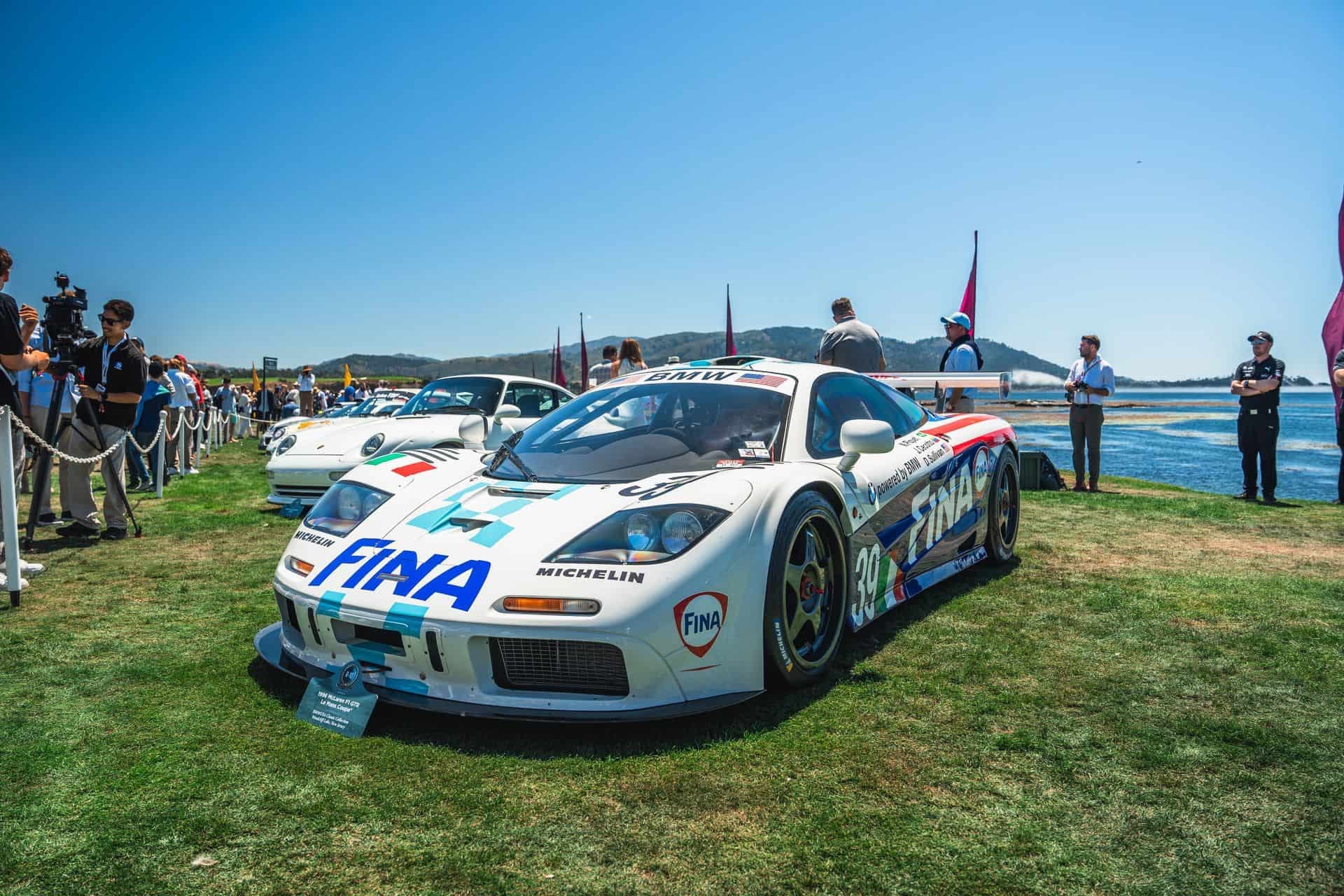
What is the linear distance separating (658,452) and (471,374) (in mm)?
6519

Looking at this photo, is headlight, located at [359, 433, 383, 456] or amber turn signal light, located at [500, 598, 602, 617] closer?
amber turn signal light, located at [500, 598, 602, 617]

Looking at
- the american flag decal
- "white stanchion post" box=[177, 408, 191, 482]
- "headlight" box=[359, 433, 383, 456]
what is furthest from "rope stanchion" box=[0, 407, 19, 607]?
"white stanchion post" box=[177, 408, 191, 482]

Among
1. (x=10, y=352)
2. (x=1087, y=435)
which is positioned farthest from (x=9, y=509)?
(x=1087, y=435)

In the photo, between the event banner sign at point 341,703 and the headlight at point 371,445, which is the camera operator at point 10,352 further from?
the headlight at point 371,445

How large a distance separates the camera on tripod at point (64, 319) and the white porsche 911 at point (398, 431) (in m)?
2.25

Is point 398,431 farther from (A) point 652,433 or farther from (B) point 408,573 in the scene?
(B) point 408,573

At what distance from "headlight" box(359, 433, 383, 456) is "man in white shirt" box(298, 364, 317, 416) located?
13.9 m

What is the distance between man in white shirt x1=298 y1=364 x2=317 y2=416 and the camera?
69.5 ft

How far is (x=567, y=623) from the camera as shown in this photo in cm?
271

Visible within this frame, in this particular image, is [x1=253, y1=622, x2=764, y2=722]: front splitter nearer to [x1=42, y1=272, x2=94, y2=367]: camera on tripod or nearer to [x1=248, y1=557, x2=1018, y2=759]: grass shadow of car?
[x1=248, y1=557, x2=1018, y2=759]: grass shadow of car

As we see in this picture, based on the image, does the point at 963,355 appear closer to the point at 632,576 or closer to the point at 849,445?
the point at 849,445

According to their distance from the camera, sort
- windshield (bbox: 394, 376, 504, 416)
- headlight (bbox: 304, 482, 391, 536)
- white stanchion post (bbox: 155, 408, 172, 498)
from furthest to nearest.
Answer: windshield (bbox: 394, 376, 504, 416) < white stanchion post (bbox: 155, 408, 172, 498) < headlight (bbox: 304, 482, 391, 536)

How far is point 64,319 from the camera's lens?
5805mm

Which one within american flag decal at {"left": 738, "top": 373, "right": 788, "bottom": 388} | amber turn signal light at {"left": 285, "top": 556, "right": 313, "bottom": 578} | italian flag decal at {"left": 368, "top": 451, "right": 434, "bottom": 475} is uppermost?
american flag decal at {"left": 738, "top": 373, "right": 788, "bottom": 388}
